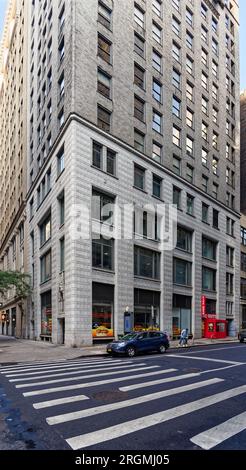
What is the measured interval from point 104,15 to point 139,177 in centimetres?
1428

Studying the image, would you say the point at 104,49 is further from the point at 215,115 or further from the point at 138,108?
the point at 215,115

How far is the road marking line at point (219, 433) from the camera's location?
6.38 m

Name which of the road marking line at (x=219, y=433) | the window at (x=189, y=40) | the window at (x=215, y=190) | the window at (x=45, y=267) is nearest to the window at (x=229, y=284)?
the window at (x=215, y=190)

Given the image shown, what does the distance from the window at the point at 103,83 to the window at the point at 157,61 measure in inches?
320

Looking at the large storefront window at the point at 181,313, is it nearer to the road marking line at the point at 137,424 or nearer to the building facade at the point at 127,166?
the building facade at the point at 127,166

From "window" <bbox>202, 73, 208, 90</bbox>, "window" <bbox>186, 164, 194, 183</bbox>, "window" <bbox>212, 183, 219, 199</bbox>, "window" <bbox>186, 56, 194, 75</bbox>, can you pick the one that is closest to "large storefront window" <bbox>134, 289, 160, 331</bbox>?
"window" <bbox>186, 164, 194, 183</bbox>

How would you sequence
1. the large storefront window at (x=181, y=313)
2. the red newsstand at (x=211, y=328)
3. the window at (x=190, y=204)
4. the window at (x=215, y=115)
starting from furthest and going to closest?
the window at (x=215, y=115)
the window at (x=190, y=204)
the red newsstand at (x=211, y=328)
the large storefront window at (x=181, y=313)

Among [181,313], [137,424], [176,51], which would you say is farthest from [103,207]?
[137,424]

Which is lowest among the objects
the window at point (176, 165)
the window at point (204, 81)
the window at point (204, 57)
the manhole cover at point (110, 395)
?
the manhole cover at point (110, 395)

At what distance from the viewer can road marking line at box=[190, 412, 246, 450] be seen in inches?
251

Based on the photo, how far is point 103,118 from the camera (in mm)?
31406

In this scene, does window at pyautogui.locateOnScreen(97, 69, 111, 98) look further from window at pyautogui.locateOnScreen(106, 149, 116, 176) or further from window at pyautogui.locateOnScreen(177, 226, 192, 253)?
window at pyautogui.locateOnScreen(177, 226, 192, 253)

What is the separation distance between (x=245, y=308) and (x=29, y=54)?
4571cm
